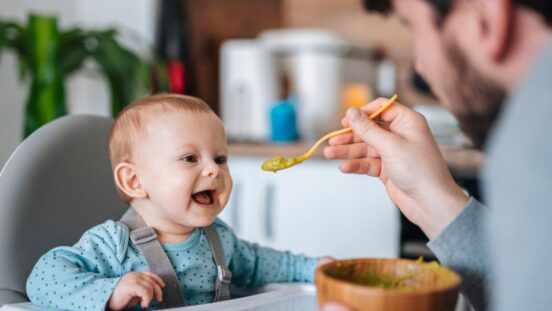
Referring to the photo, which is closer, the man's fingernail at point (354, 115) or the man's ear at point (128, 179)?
the man's fingernail at point (354, 115)

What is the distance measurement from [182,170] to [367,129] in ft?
0.88

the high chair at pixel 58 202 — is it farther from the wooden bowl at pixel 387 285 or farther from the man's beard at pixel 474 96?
the man's beard at pixel 474 96

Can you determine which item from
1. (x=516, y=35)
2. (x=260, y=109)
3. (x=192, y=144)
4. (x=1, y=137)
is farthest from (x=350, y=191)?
(x=516, y=35)

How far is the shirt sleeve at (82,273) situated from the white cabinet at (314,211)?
60.8 inches

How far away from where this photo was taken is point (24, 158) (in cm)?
107

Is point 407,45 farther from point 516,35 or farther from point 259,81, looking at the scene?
point 516,35

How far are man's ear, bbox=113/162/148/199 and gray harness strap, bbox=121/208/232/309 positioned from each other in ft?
0.10

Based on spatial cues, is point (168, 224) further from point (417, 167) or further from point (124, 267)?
point (417, 167)

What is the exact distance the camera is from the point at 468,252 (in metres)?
0.89

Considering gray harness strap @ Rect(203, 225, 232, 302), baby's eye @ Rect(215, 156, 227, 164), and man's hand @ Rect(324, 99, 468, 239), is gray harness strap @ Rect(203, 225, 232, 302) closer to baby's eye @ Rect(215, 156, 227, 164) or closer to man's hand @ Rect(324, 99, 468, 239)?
baby's eye @ Rect(215, 156, 227, 164)

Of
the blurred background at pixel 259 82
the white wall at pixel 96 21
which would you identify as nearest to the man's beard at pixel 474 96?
the blurred background at pixel 259 82

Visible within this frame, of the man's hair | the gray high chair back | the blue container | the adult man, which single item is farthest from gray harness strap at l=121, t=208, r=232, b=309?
the blue container

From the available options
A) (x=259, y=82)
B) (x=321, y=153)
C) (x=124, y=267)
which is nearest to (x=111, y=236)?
(x=124, y=267)

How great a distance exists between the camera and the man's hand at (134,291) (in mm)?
871
